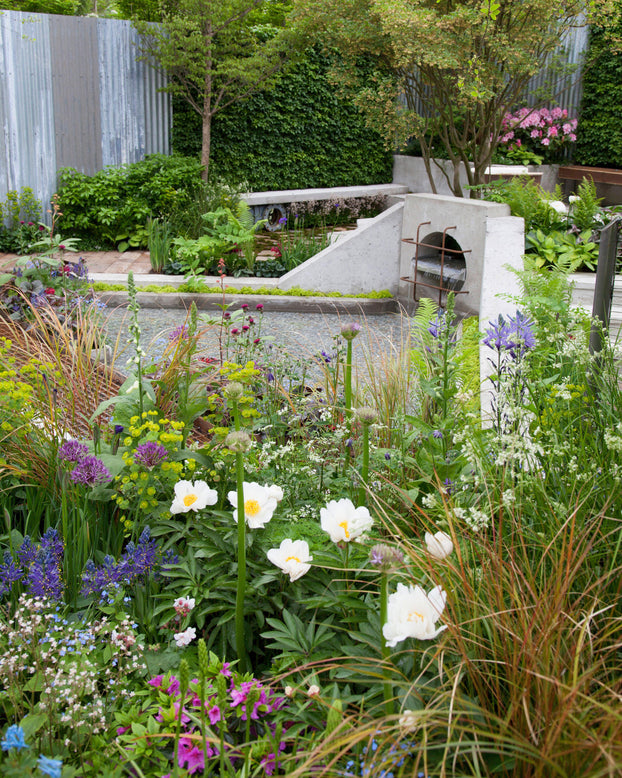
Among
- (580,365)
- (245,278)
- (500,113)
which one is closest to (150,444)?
(580,365)

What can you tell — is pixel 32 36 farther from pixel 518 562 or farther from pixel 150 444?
pixel 518 562

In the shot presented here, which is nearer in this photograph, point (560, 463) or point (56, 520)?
point (560, 463)

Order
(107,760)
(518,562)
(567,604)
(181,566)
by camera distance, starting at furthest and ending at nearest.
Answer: (181,566), (518,562), (567,604), (107,760)

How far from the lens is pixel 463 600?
67.4 inches

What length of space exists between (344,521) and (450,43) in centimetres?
712

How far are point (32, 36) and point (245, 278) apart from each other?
4293 mm

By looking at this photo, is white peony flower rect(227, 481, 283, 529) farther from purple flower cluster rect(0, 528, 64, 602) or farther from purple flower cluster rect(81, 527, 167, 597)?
purple flower cluster rect(0, 528, 64, 602)

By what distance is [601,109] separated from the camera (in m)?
12.5

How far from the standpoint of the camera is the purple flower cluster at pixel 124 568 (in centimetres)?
207

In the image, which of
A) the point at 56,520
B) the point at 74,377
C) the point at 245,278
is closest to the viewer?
the point at 56,520

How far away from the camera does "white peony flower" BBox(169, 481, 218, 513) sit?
2.08 m

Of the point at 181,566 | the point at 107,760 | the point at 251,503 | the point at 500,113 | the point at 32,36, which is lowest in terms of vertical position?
the point at 107,760

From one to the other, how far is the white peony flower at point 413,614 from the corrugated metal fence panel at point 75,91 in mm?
9490

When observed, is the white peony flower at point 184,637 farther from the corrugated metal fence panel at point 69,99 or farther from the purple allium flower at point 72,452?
the corrugated metal fence panel at point 69,99
